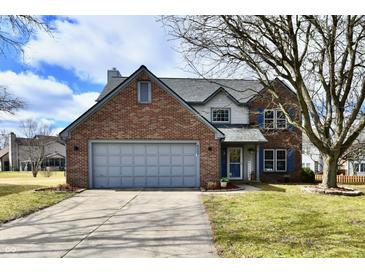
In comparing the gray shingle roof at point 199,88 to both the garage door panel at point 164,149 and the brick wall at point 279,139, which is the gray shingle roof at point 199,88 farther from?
the garage door panel at point 164,149

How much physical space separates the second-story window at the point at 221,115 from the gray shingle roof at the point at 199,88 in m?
1.19

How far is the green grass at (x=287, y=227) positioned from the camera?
5.09 meters

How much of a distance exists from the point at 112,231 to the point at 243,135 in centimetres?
1303

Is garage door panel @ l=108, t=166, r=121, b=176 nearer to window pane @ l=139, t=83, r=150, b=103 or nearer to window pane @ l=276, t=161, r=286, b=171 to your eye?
window pane @ l=139, t=83, r=150, b=103

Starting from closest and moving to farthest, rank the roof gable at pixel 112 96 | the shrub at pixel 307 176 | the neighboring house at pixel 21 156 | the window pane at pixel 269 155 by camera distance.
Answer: the roof gable at pixel 112 96, the shrub at pixel 307 176, the window pane at pixel 269 155, the neighboring house at pixel 21 156

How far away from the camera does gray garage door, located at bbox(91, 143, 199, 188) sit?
563 inches

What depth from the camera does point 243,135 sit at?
18.0 metres

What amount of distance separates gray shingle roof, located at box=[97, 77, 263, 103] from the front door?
3617mm

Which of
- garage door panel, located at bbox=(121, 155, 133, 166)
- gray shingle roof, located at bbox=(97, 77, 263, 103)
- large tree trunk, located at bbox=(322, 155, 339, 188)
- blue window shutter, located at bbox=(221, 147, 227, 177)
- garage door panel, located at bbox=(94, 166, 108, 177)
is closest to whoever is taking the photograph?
large tree trunk, located at bbox=(322, 155, 339, 188)

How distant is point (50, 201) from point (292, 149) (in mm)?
15457

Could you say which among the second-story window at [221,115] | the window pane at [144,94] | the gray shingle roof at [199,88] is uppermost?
the gray shingle roof at [199,88]

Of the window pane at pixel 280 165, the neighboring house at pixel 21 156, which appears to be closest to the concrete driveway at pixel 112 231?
the window pane at pixel 280 165

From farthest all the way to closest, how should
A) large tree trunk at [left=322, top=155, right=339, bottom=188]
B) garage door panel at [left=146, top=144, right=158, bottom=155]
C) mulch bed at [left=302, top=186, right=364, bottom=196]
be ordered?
garage door panel at [left=146, top=144, right=158, bottom=155]
large tree trunk at [left=322, top=155, right=339, bottom=188]
mulch bed at [left=302, top=186, right=364, bottom=196]

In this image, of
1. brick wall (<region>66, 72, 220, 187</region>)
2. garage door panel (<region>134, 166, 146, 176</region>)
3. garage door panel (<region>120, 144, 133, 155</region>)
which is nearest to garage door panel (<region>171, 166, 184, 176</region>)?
brick wall (<region>66, 72, 220, 187</region>)
